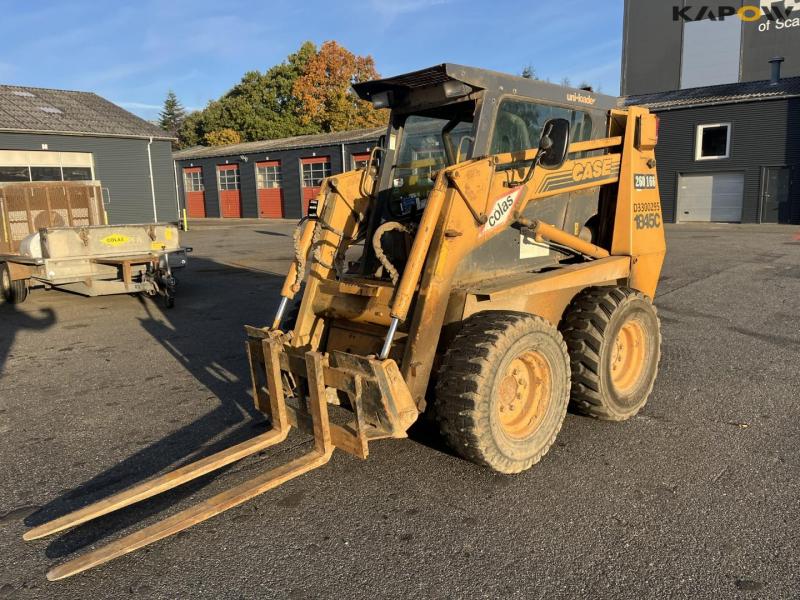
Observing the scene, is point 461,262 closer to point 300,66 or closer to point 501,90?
point 501,90

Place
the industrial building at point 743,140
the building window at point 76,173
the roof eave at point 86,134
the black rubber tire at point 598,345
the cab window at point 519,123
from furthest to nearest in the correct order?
the building window at point 76,173, the industrial building at point 743,140, the roof eave at point 86,134, the black rubber tire at point 598,345, the cab window at point 519,123

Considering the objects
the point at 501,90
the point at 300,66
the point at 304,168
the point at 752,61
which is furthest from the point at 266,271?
the point at 300,66

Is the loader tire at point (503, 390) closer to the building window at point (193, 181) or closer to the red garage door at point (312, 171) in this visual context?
the red garage door at point (312, 171)

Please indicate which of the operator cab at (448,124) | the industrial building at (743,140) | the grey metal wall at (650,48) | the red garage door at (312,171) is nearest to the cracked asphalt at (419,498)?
the operator cab at (448,124)

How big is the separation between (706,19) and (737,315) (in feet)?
122

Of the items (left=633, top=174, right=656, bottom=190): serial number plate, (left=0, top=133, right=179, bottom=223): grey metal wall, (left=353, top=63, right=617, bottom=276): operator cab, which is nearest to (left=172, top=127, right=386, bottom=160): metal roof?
(left=0, top=133, right=179, bottom=223): grey metal wall

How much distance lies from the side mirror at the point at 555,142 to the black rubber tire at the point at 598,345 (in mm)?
1224

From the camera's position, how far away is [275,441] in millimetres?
4211

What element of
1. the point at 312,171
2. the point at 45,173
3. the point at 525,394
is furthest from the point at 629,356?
the point at 312,171

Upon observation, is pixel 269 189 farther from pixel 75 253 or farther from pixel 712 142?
pixel 75 253

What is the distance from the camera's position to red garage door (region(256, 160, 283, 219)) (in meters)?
37.2

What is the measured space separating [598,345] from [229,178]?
125 ft

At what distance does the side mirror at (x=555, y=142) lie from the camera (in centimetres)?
406

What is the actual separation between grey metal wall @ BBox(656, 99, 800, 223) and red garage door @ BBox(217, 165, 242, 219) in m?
24.4
